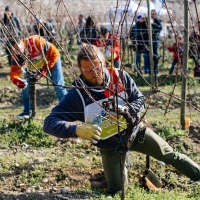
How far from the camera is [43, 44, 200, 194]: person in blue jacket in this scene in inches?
128

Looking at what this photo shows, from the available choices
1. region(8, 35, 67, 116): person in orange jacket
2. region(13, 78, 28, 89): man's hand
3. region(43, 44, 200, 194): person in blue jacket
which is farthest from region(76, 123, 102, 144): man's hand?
region(13, 78, 28, 89): man's hand

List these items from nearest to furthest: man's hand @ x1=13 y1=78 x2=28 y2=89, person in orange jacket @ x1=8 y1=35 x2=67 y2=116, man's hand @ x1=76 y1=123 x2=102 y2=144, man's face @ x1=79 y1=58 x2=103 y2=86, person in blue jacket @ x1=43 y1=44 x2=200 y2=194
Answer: man's hand @ x1=76 y1=123 x2=102 y2=144, person in blue jacket @ x1=43 y1=44 x2=200 y2=194, man's face @ x1=79 y1=58 x2=103 y2=86, person in orange jacket @ x1=8 y1=35 x2=67 y2=116, man's hand @ x1=13 y1=78 x2=28 y2=89

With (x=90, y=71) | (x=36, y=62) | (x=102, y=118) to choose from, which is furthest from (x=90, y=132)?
(x=36, y=62)

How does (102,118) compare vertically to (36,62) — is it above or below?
below

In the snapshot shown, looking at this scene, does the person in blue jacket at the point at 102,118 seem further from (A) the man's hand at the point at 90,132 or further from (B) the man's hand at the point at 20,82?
(B) the man's hand at the point at 20,82

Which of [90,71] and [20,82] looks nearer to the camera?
[90,71]

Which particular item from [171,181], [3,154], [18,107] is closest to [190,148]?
[171,181]

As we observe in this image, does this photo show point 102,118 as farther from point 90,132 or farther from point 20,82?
point 20,82

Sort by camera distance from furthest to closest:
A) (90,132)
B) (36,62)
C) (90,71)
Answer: (36,62)
(90,71)
(90,132)

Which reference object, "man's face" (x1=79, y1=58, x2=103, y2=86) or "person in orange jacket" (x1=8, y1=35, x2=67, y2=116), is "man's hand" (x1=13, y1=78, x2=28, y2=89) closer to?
"person in orange jacket" (x1=8, y1=35, x2=67, y2=116)

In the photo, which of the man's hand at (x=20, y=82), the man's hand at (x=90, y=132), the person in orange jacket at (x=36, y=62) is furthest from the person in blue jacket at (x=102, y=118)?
the man's hand at (x=20, y=82)

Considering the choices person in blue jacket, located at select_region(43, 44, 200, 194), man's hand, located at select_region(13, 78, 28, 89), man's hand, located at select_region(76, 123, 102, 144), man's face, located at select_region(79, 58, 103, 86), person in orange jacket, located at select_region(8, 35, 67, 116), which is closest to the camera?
man's hand, located at select_region(76, 123, 102, 144)

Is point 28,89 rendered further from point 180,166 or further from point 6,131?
point 180,166

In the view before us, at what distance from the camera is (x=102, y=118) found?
3451 mm
